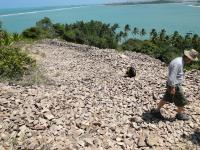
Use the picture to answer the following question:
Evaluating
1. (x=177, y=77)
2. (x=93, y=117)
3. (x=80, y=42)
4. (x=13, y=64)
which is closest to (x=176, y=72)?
(x=177, y=77)

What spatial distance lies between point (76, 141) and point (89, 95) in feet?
10.7

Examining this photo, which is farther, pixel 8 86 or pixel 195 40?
pixel 195 40

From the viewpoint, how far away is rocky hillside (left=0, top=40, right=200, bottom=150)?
8367mm

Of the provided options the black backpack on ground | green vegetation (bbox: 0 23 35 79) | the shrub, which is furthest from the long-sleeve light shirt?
the shrub

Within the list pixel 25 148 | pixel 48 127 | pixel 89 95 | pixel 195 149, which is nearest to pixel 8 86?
pixel 89 95

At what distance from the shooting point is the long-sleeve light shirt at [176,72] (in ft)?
28.7

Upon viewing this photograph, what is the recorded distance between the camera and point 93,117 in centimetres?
959

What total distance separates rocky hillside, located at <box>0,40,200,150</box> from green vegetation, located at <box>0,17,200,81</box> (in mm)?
2365

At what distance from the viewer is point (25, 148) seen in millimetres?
7867

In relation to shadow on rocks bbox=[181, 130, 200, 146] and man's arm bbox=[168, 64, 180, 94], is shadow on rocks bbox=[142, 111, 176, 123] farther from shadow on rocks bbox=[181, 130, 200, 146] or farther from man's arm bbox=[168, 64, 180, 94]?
man's arm bbox=[168, 64, 180, 94]

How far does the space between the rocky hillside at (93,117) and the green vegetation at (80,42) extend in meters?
2.36

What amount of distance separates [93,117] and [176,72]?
2.41 m

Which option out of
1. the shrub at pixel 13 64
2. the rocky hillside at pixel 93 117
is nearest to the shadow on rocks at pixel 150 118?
the rocky hillside at pixel 93 117

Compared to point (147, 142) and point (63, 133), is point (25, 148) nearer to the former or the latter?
point (63, 133)
